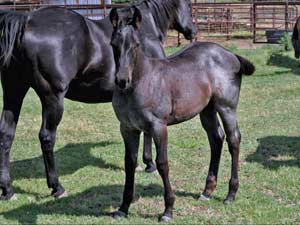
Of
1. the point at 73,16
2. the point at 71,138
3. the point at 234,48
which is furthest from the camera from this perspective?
the point at 234,48

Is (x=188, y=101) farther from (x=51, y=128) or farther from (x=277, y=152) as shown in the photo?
(x=277, y=152)

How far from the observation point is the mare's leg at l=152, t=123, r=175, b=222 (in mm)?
4430

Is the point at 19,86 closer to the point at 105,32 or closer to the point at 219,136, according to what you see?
the point at 105,32

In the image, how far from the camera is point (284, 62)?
571 inches

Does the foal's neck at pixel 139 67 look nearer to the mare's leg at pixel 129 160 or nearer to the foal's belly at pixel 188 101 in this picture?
the foal's belly at pixel 188 101

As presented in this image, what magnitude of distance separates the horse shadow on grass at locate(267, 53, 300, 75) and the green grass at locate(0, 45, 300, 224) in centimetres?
364

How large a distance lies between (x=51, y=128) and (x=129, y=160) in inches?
41.8

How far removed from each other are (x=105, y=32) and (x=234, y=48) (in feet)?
39.2

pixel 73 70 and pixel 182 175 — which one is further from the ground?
pixel 73 70

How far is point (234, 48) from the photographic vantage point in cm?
1734

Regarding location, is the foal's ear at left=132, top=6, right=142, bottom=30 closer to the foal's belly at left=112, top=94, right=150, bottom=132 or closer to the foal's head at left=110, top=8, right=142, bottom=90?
the foal's head at left=110, top=8, right=142, bottom=90

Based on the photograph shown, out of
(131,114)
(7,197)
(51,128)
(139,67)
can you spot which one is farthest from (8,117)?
(139,67)

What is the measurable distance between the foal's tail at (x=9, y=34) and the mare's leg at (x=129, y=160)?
4.70 ft

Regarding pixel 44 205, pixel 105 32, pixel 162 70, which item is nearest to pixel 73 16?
pixel 105 32
